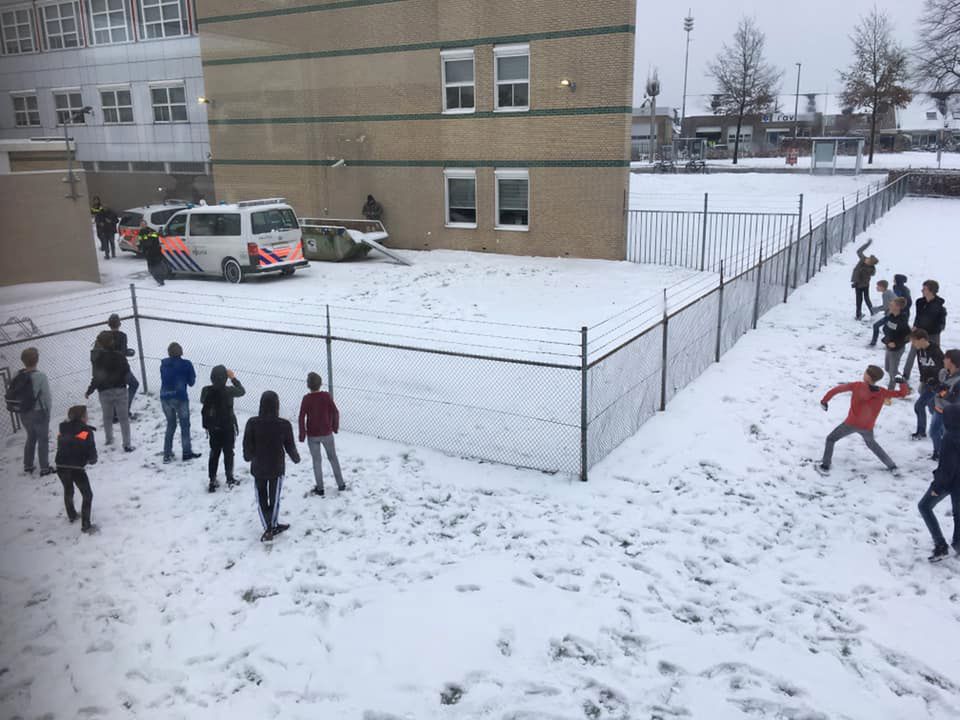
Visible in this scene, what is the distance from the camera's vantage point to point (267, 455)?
24.8 ft

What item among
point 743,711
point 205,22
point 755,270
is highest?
point 205,22

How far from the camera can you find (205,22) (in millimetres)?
28406

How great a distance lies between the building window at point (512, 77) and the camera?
2345 cm

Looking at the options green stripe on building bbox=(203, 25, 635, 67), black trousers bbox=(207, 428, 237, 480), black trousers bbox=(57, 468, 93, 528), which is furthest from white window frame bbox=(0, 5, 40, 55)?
green stripe on building bbox=(203, 25, 635, 67)

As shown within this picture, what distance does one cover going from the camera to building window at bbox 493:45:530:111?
2345 cm

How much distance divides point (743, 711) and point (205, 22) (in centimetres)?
3012

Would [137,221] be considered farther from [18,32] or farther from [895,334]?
[18,32]

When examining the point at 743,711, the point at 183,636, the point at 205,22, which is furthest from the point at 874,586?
the point at 205,22

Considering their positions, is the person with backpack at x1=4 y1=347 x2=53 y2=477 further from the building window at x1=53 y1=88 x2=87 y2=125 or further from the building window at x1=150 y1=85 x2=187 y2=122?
the building window at x1=150 y1=85 x2=187 y2=122

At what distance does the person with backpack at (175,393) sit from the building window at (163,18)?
980 inches

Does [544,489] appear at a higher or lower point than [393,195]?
lower

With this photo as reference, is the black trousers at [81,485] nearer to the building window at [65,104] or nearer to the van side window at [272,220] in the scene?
the building window at [65,104]

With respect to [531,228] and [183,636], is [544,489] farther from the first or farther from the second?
[531,228]

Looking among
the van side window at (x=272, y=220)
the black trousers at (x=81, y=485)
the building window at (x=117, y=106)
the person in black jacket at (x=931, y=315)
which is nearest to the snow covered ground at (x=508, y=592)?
the black trousers at (x=81, y=485)
